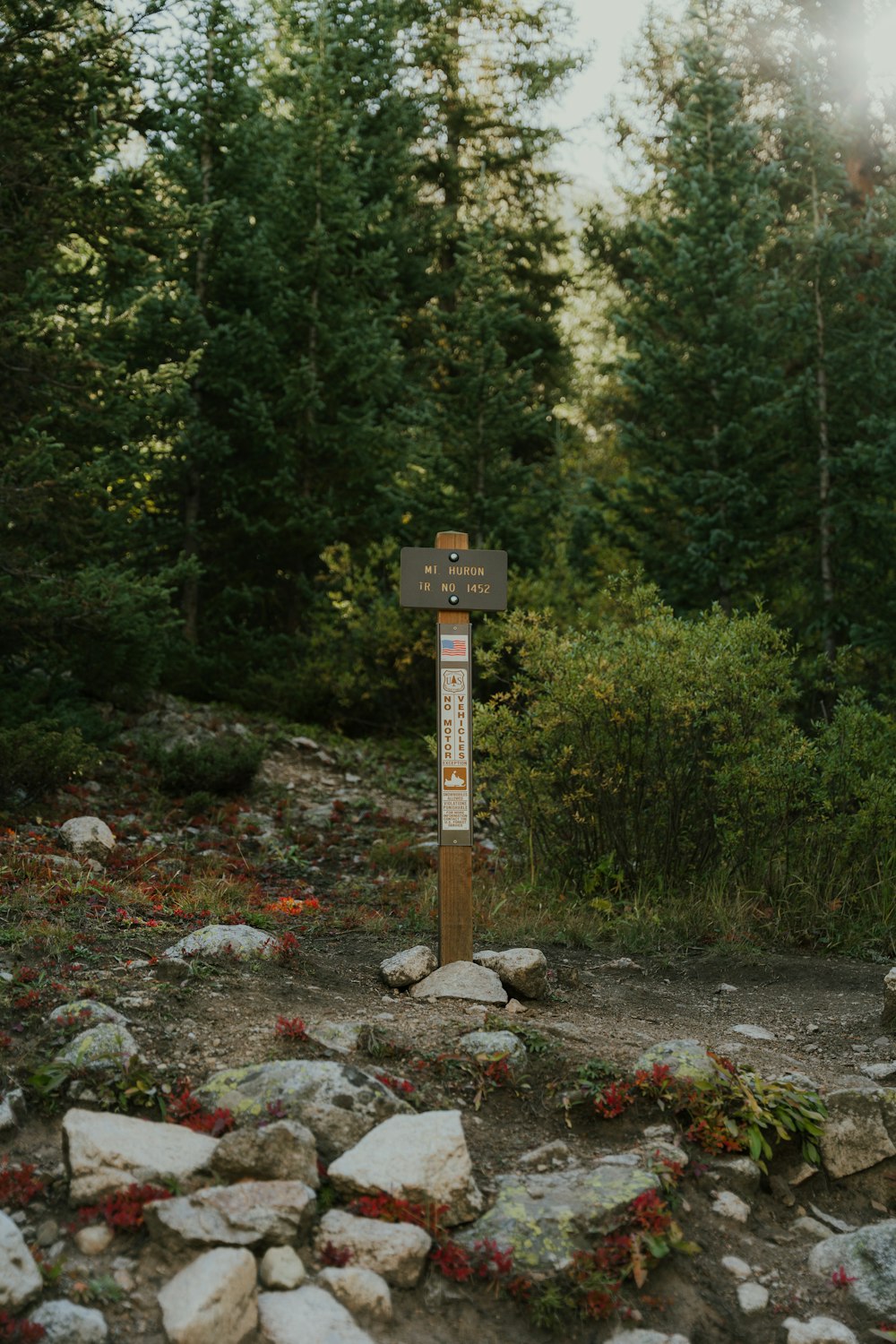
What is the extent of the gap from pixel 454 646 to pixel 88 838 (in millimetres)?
3502

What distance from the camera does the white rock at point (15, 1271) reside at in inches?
123

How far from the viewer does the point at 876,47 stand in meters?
18.0

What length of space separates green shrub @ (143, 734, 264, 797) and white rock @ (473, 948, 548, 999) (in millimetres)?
5839

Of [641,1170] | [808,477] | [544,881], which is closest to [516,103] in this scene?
[808,477]

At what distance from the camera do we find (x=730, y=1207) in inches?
159

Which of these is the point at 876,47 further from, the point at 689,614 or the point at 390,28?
the point at 689,614

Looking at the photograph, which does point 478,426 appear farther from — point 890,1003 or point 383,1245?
point 383,1245

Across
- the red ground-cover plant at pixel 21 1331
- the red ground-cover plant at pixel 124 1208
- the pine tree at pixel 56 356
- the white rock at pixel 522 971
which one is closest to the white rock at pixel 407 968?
the white rock at pixel 522 971

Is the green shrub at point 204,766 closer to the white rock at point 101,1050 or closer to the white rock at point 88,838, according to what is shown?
the white rock at point 88,838

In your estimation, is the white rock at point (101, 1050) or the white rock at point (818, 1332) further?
the white rock at point (101, 1050)

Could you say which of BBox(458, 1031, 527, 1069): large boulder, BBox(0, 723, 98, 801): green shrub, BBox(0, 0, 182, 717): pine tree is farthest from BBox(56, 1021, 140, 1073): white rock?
BBox(0, 0, 182, 717): pine tree

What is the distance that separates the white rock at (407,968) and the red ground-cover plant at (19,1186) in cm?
239

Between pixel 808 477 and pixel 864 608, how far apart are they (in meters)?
1.89

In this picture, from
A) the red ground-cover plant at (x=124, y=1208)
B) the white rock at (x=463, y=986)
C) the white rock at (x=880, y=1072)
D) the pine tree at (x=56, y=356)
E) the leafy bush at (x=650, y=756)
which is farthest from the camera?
the pine tree at (x=56, y=356)
